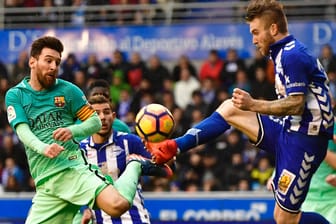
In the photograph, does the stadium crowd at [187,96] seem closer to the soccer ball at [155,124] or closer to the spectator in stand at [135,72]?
the spectator in stand at [135,72]

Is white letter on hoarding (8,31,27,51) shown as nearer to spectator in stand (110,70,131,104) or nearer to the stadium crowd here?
the stadium crowd

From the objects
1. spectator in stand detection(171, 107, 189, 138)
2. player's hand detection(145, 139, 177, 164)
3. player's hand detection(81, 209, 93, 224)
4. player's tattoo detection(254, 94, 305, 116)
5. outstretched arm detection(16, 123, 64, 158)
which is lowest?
spectator in stand detection(171, 107, 189, 138)

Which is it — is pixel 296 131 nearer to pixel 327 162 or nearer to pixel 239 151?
pixel 327 162

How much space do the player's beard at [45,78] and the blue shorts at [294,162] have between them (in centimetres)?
199

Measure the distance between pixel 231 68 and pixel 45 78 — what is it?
9203 mm

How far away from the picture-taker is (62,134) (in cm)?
861

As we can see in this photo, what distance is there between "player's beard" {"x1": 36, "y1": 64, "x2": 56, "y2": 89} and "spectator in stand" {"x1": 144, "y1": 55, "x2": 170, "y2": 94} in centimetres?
934

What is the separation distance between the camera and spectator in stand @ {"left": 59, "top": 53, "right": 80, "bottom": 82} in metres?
18.8

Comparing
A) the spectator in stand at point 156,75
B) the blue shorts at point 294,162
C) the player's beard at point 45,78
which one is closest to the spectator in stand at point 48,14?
the spectator in stand at point 156,75

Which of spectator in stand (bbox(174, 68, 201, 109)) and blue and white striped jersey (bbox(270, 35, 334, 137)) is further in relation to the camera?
spectator in stand (bbox(174, 68, 201, 109))

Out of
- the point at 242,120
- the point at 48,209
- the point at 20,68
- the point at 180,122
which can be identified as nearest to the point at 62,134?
the point at 48,209

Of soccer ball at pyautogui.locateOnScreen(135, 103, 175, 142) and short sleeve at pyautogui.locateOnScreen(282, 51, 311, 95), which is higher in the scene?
short sleeve at pyautogui.locateOnScreen(282, 51, 311, 95)

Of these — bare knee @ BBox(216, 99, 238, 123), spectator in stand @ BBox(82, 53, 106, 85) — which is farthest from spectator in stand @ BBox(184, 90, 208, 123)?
bare knee @ BBox(216, 99, 238, 123)

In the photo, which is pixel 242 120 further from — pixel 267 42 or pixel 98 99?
pixel 98 99
